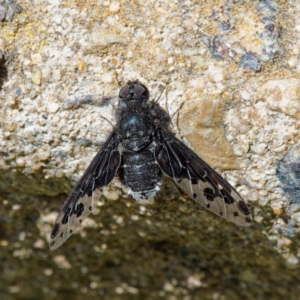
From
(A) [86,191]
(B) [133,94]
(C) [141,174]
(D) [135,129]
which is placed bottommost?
(A) [86,191]

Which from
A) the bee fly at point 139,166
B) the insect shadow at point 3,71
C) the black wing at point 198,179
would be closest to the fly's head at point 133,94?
the bee fly at point 139,166

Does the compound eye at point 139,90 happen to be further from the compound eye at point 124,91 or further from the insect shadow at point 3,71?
the insect shadow at point 3,71

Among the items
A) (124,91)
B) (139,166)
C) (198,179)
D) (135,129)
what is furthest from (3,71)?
(198,179)

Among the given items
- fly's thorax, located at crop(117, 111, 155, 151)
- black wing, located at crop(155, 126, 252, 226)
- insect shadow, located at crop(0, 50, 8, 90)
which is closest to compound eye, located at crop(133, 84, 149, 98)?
fly's thorax, located at crop(117, 111, 155, 151)

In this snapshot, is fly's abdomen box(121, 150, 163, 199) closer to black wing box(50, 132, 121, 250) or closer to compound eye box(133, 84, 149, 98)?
black wing box(50, 132, 121, 250)

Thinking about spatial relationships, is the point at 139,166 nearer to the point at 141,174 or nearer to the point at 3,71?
the point at 141,174
